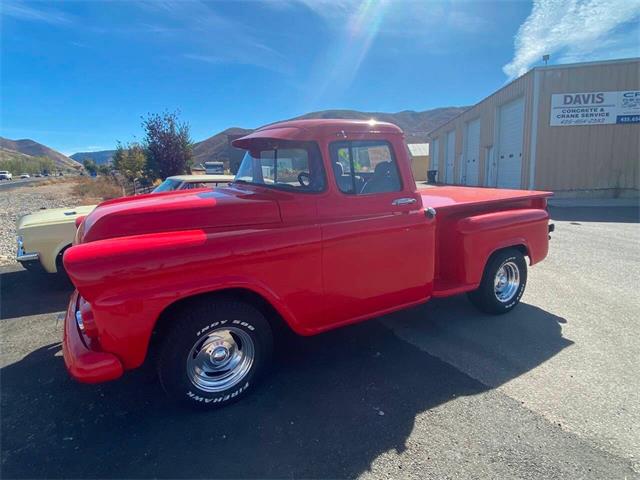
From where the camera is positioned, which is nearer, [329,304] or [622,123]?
[329,304]

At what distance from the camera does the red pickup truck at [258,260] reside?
2.26 metres

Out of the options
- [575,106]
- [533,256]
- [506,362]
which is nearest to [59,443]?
[506,362]

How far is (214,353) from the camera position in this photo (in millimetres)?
2670

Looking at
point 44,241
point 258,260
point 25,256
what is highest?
point 258,260

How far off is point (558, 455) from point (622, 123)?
1749 cm

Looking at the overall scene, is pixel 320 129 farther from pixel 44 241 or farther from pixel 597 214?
pixel 597 214

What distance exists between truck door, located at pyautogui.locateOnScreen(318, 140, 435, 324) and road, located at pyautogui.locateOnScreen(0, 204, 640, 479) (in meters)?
0.63

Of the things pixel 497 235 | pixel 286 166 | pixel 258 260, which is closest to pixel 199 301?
pixel 258 260

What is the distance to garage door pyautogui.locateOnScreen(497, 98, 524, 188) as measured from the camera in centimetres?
1631

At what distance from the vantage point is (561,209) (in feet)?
42.8

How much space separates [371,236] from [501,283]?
2233 millimetres

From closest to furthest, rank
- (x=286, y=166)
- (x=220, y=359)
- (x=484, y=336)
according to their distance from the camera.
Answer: (x=220, y=359) < (x=286, y=166) < (x=484, y=336)

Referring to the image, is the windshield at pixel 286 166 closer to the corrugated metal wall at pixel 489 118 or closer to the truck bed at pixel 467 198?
the truck bed at pixel 467 198

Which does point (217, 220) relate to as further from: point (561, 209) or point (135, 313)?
point (561, 209)
